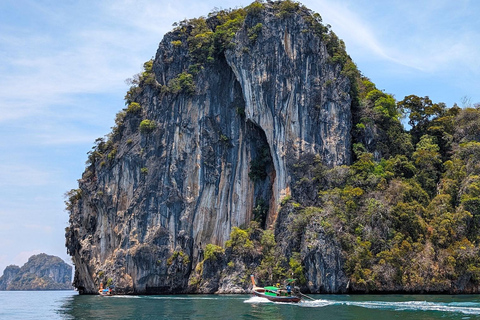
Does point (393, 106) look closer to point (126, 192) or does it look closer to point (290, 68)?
point (290, 68)

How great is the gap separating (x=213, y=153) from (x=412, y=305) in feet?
102

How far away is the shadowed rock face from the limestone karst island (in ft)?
0.47

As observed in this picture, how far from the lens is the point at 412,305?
31516mm

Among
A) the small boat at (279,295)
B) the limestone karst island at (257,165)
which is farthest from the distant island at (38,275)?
the small boat at (279,295)

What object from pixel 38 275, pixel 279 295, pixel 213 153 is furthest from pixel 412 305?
pixel 38 275

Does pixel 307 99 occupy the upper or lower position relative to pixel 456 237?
upper

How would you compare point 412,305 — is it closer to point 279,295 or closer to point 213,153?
point 279,295

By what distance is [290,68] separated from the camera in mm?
56312

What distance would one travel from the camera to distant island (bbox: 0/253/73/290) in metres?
148

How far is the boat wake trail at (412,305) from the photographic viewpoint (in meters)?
29.1

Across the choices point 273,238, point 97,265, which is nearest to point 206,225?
point 273,238

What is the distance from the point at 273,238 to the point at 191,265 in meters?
10.3

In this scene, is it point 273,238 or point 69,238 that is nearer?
point 273,238

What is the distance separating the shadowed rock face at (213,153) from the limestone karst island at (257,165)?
0.47 feet
